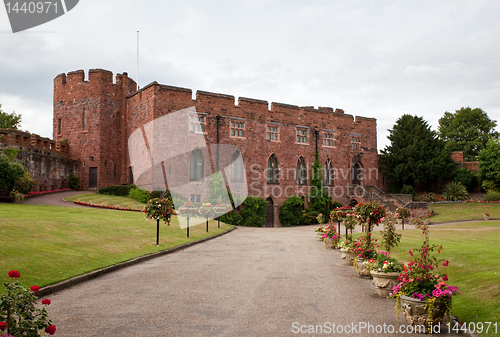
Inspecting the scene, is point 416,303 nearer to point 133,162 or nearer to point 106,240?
point 106,240

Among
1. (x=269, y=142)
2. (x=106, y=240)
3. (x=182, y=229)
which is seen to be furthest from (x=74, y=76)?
(x=106, y=240)

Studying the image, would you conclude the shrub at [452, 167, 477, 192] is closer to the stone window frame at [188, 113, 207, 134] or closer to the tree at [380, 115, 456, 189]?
the tree at [380, 115, 456, 189]

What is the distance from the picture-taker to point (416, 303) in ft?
21.0

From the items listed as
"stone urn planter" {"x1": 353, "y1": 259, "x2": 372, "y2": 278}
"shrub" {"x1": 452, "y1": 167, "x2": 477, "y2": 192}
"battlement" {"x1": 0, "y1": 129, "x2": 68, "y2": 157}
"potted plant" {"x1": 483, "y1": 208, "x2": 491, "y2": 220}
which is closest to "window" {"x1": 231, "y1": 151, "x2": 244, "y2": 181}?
"battlement" {"x1": 0, "y1": 129, "x2": 68, "y2": 157}

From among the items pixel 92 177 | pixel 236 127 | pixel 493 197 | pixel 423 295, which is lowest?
A: pixel 423 295

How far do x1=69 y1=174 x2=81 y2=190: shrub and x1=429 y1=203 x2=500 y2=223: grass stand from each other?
3014 cm

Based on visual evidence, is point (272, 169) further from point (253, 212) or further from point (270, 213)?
point (253, 212)

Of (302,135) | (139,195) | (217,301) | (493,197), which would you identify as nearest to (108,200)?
(139,195)

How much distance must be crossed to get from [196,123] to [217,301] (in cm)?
2702

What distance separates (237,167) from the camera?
35.6m

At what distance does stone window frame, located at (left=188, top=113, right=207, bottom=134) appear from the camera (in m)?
33.6

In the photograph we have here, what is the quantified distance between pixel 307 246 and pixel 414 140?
94.5 ft

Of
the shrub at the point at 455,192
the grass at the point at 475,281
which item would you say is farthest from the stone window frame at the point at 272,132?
the grass at the point at 475,281

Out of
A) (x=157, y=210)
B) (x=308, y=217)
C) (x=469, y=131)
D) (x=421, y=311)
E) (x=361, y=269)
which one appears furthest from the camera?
(x=469, y=131)
